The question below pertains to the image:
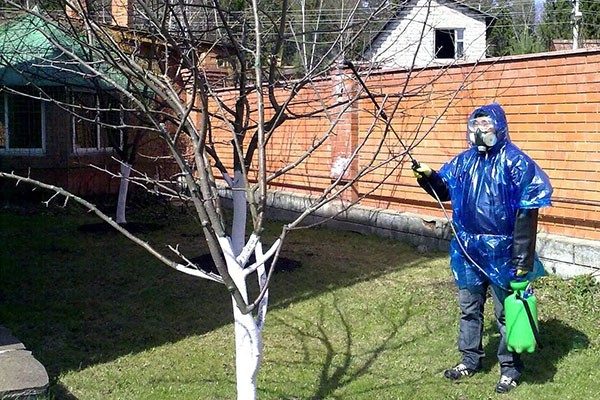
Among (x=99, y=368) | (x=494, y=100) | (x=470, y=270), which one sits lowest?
(x=99, y=368)

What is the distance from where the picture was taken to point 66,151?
1420cm

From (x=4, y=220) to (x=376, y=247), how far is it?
604cm

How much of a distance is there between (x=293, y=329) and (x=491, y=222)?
6.64 feet

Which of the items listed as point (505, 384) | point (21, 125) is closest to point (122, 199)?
point (21, 125)


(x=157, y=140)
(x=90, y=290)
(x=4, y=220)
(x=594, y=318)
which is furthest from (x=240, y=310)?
(x=157, y=140)

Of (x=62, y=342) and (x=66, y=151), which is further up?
(x=66, y=151)

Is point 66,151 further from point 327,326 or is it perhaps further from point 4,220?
point 327,326

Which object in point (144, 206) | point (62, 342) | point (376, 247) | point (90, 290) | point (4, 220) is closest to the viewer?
point (62, 342)

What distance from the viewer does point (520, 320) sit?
464 cm

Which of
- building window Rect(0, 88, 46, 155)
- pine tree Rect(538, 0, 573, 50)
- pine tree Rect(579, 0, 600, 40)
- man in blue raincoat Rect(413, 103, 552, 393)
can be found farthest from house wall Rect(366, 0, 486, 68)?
pine tree Rect(579, 0, 600, 40)

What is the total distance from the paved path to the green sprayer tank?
2816 mm

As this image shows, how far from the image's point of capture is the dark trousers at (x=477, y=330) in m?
4.92

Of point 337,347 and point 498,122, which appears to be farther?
point 337,347

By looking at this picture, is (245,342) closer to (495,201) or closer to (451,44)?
(495,201)
